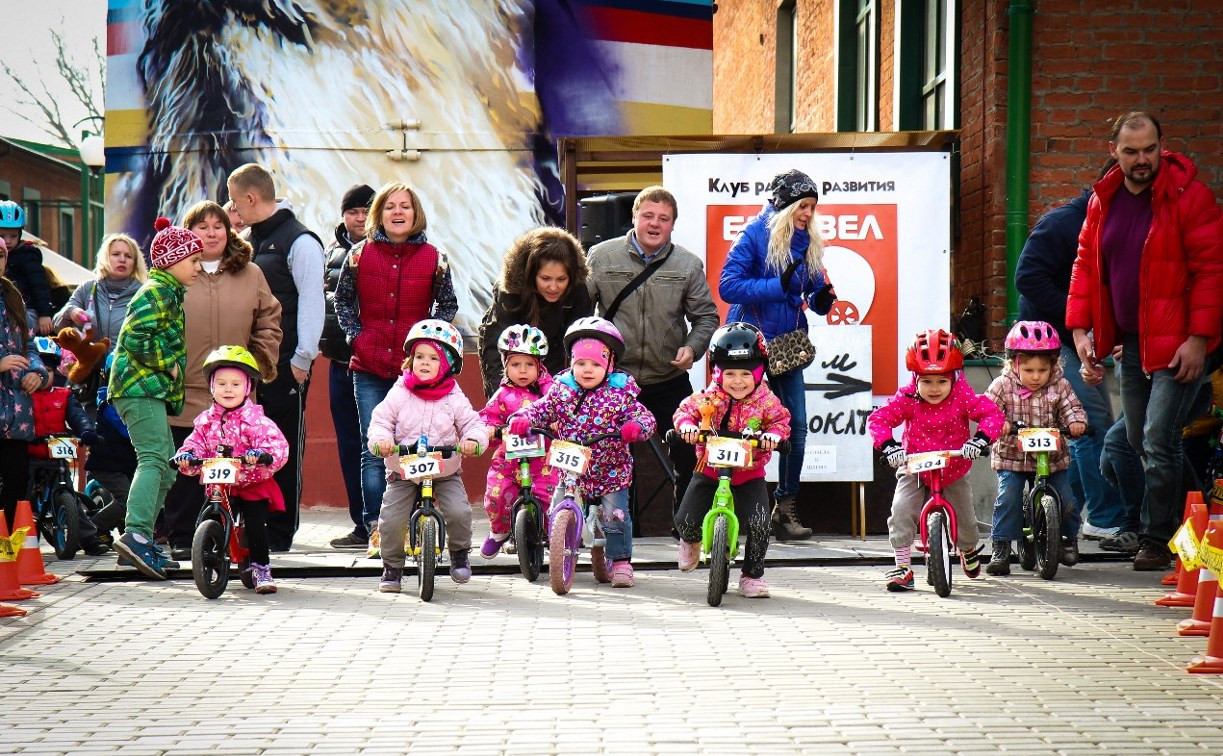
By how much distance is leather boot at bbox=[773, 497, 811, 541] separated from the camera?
10.6 meters

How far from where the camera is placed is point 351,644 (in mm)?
6957

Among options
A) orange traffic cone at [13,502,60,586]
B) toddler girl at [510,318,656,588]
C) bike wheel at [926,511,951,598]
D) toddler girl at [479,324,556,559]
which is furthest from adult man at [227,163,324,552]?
bike wheel at [926,511,951,598]

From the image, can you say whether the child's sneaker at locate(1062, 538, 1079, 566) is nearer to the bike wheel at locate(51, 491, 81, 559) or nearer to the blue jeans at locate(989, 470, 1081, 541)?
the blue jeans at locate(989, 470, 1081, 541)

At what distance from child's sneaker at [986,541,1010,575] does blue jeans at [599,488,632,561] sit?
2036 millimetres

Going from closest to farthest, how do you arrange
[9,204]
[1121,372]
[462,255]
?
[1121,372], [9,204], [462,255]

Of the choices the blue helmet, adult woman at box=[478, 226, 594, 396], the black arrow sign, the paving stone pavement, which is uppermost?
the blue helmet

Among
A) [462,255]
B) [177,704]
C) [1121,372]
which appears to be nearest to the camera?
[177,704]

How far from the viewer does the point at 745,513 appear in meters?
8.47

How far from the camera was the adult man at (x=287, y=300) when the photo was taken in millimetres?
10320

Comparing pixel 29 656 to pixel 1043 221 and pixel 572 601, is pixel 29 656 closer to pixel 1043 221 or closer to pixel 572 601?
pixel 572 601

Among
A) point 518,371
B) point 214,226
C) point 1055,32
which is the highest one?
point 1055,32

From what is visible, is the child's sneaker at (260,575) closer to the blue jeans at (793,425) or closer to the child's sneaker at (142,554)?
the child's sneaker at (142,554)

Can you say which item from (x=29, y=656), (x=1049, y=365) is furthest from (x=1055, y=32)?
(x=29, y=656)

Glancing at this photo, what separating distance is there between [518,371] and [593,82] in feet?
22.4
